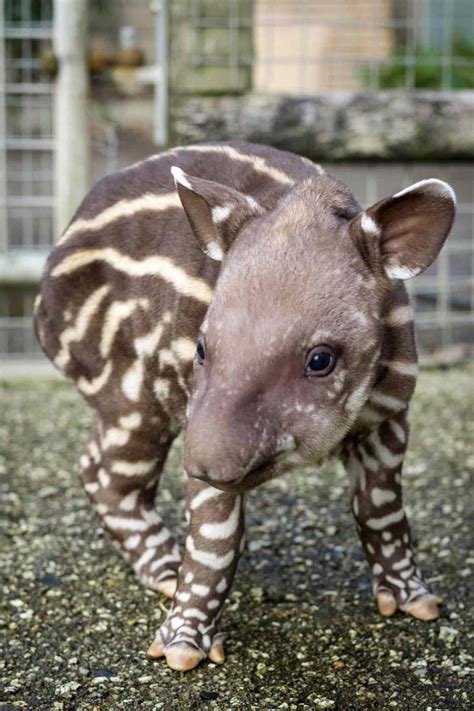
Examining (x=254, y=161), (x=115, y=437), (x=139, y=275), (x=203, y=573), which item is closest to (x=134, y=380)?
(x=115, y=437)

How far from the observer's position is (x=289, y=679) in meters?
3.48

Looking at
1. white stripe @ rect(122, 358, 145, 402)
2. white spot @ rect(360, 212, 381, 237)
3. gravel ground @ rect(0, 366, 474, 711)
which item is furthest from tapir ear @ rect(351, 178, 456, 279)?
gravel ground @ rect(0, 366, 474, 711)

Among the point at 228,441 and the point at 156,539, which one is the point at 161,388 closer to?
the point at 156,539

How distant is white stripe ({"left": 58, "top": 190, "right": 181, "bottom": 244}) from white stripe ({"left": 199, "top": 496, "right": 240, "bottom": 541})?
94cm

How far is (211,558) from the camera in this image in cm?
353

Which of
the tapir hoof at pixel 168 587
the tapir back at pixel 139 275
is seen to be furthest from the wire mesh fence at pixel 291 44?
the tapir hoof at pixel 168 587

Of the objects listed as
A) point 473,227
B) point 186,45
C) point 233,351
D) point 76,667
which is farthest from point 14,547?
point 473,227

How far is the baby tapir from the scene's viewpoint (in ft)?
9.66

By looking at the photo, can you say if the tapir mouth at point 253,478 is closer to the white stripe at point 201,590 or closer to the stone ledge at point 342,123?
the white stripe at point 201,590

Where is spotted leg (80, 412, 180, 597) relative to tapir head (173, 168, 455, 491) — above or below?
below

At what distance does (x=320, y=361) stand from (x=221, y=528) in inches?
29.8

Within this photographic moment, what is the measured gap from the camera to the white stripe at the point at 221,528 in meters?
3.51

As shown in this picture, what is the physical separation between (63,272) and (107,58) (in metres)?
3.34

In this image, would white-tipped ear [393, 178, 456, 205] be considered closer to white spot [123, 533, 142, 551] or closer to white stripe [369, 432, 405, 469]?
white stripe [369, 432, 405, 469]
